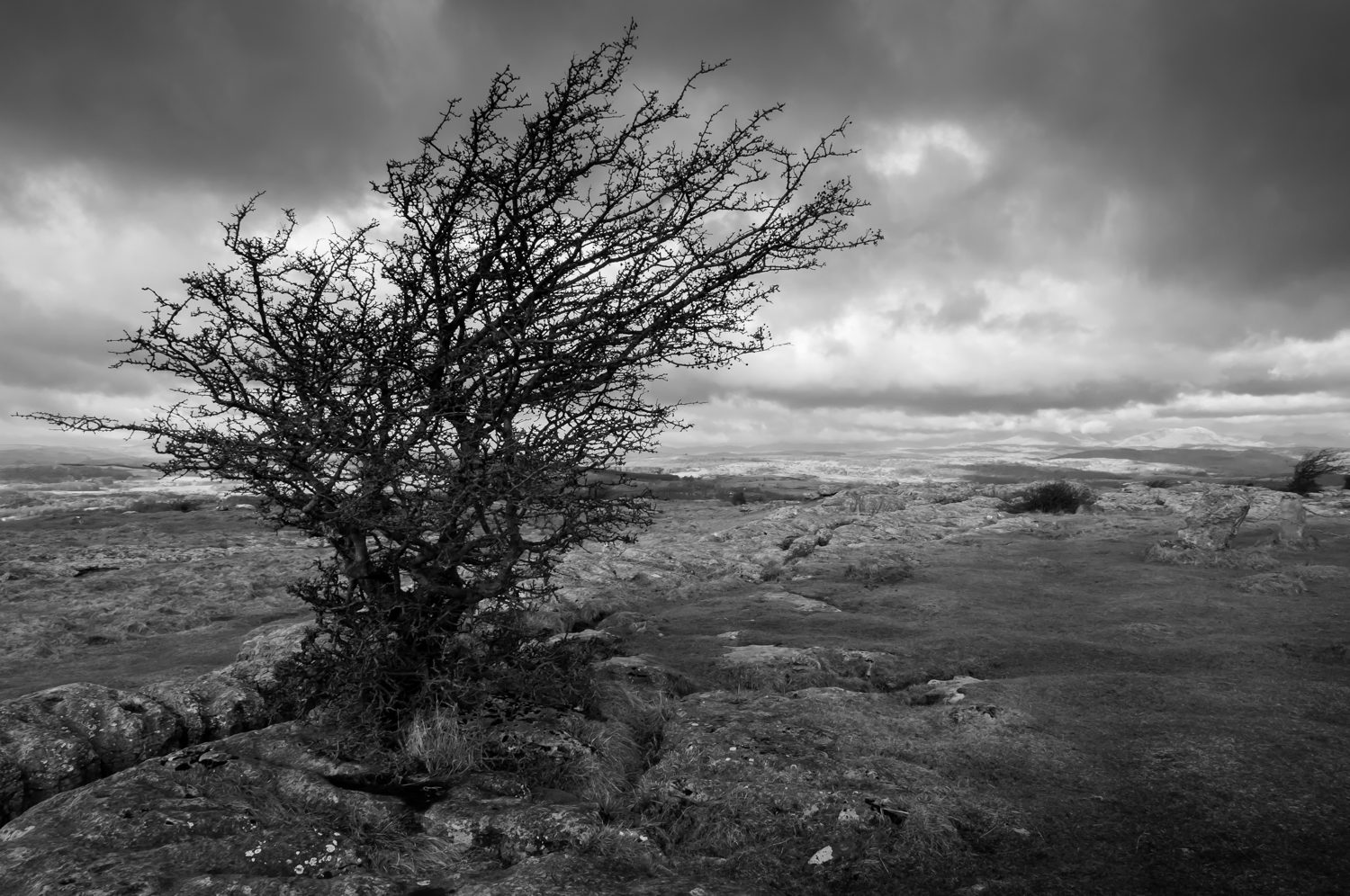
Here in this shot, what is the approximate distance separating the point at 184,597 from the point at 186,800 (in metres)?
17.3

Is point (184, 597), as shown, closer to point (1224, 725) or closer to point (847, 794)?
point (847, 794)

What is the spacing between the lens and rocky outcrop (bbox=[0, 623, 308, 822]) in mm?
8719

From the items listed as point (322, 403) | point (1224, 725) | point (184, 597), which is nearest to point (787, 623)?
point (1224, 725)

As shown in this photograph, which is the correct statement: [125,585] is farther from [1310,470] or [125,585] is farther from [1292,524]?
[1310,470]

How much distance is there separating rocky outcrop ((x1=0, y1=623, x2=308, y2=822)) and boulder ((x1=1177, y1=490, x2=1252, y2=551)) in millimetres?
28019

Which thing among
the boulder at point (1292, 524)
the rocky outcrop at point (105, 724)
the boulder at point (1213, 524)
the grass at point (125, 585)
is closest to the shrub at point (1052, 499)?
the boulder at point (1292, 524)

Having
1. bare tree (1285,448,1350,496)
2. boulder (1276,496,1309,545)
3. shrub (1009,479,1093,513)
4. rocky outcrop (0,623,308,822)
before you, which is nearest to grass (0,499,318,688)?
rocky outcrop (0,623,308,822)

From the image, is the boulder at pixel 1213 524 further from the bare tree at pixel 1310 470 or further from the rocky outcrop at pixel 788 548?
the bare tree at pixel 1310 470

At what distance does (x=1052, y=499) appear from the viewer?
43438 mm

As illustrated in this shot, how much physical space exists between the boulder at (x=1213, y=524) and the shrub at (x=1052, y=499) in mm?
16611

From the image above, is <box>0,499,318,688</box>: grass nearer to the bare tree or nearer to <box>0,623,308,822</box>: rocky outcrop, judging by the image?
<box>0,623,308,822</box>: rocky outcrop

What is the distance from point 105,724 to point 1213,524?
3104 cm

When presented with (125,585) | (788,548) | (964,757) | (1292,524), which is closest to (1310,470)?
(1292,524)

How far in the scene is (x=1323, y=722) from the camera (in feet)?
31.5
